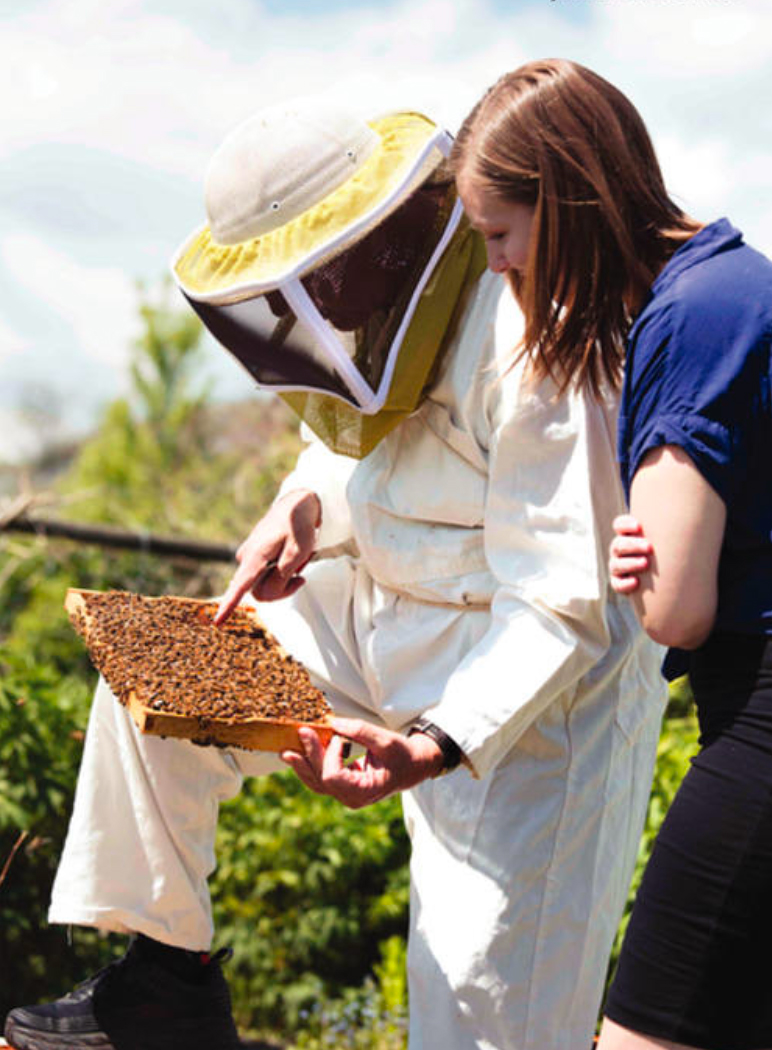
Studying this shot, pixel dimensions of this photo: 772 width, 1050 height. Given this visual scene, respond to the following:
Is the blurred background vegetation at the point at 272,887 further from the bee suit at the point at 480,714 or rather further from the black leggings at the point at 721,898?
the black leggings at the point at 721,898

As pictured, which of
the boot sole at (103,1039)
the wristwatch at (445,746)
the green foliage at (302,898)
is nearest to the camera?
the wristwatch at (445,746)

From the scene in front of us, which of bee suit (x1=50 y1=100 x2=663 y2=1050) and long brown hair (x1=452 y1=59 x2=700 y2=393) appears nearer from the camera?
long brown hair (x1=452 y1=59 x2=700 y2=393)

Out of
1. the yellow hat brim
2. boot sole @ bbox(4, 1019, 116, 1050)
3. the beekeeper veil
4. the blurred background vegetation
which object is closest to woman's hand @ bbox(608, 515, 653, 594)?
the beekeeper veil

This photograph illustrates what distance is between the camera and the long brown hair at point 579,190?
7.23ft

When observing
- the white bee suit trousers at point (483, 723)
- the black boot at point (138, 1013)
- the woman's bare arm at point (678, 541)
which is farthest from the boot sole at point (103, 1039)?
the woman's bare arm at point (678, 541)

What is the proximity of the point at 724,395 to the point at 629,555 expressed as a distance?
27cm

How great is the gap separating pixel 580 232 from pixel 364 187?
0.55 m

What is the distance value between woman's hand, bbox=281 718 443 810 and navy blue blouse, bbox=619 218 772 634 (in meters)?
0.60

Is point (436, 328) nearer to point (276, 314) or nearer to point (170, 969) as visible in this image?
point (276, 314)

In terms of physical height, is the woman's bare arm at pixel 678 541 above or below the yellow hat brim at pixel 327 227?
below

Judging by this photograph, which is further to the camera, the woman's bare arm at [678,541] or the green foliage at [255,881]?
the green foliage at [255,881]

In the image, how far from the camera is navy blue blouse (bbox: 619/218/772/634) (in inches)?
75.0

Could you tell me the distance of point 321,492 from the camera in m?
3.08

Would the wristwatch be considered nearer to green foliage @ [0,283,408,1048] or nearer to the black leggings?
the black leggings
